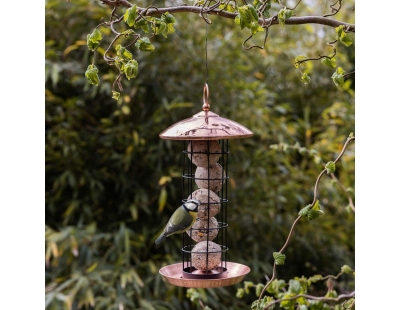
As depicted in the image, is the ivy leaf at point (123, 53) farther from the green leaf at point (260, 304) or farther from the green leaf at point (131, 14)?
the green leaf at point (260, 304)

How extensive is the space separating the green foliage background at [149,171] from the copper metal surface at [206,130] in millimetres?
1215

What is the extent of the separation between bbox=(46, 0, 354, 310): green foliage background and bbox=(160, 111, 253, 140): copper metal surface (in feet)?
3.99

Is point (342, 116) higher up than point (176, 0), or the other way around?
point (176, 0)

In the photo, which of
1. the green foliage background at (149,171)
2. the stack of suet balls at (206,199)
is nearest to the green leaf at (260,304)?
the stack of suet balls at (206,199)

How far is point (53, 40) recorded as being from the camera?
2.62m

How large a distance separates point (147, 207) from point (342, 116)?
1.43 metres

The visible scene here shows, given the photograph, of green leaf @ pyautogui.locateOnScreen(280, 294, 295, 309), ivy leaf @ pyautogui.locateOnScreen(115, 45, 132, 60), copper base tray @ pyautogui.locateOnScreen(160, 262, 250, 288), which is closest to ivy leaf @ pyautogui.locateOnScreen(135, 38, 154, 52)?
ivy leaf @ pyautogui.locateOnScreen(115, 45, 132, 60)

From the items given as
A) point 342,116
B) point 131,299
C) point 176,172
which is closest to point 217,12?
point 176,172

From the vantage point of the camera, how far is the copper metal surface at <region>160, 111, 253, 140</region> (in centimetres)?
112

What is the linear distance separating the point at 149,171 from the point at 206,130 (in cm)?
157

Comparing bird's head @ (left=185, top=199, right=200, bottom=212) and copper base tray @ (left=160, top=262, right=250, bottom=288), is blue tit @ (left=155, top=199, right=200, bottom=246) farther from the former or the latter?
copper base tray @ (left=160, top=262, right=250, bottom=288)

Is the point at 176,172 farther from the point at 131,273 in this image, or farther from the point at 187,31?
the point at 187,31

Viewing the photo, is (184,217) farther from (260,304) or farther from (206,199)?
(260,304)

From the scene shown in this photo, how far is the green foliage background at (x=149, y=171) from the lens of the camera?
239 cm
